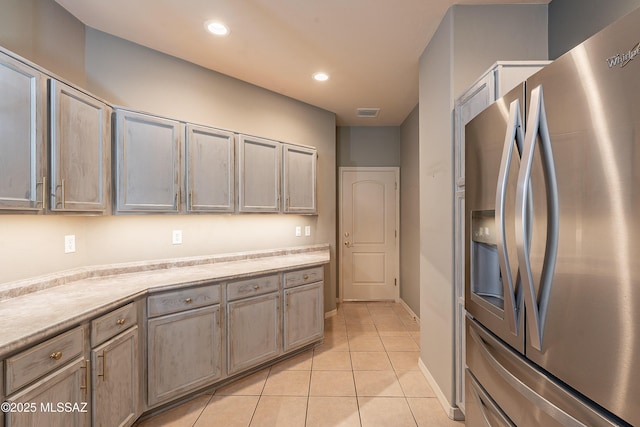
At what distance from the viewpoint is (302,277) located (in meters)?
3.10

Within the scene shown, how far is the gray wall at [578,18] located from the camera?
156cm

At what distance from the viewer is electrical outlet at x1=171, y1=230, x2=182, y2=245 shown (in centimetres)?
281

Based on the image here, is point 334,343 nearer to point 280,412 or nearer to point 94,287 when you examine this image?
point 280,412

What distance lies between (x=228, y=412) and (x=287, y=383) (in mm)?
546

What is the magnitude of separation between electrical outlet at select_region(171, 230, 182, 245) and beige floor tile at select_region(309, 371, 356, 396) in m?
1.72

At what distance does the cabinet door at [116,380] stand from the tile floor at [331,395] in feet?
1.12

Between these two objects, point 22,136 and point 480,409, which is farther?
point 22,136

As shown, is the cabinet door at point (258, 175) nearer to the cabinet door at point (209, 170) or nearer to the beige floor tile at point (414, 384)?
the cabinet door at point (209, 170)

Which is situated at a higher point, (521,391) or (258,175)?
(258,175)

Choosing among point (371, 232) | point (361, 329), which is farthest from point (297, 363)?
point (371, 232)

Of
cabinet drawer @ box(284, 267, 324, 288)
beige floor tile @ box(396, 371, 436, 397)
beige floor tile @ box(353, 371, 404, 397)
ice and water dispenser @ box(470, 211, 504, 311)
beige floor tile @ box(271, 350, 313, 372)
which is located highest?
ice and water dispenser @ box(470, 211, 504, 311)

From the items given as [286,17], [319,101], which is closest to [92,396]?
[286,17]

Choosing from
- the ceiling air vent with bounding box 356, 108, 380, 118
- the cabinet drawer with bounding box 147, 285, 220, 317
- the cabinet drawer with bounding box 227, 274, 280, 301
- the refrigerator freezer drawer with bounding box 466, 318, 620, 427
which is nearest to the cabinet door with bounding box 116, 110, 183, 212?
the cabinet drawer with bounding box 147, 285, 220, 317

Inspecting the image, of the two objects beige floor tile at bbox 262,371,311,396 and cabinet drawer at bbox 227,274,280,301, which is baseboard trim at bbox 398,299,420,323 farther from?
cabinet drawer at bbox 227,274,280,301
